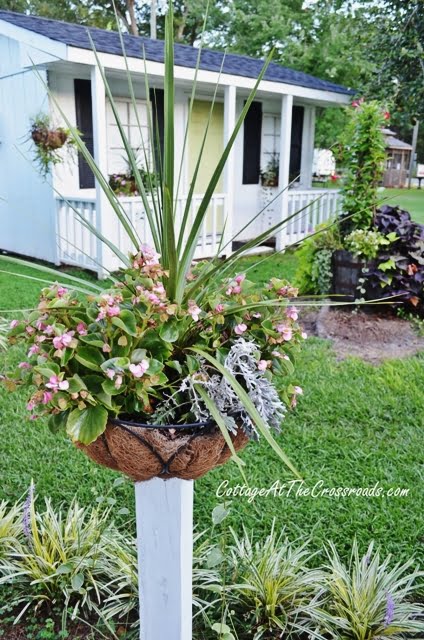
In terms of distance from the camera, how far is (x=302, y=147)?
10.9m

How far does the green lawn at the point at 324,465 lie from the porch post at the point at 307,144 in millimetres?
7639

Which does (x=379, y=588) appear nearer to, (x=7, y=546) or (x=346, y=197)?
(x=7, y=546)

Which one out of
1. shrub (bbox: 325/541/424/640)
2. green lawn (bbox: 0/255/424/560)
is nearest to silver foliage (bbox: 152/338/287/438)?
shrub (bbox: 325/541/424/640)

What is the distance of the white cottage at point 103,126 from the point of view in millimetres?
6855

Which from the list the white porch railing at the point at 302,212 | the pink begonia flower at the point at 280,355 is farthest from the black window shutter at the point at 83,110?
the pink begonia flower at the point at 280,355

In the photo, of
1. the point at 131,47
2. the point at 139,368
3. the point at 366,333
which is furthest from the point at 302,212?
the point at 139,368

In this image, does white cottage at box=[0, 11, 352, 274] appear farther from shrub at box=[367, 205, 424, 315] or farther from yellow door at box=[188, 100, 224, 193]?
shrub at box=[367, 205, 424, 315]

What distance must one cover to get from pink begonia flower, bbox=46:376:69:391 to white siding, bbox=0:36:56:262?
6846 mm

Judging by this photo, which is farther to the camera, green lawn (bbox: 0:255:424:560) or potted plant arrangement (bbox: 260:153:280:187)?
potted plant arrangement (bbox: 260:153:280:187)

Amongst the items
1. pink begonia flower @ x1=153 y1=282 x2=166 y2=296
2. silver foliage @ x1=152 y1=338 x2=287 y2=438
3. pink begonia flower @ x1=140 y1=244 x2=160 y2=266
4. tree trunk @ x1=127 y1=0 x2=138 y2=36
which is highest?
tree trunk @ x1=127 y1=0 x2=138 y2=36

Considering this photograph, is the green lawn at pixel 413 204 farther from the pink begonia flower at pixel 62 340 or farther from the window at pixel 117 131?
the pink begonia flower at pixel 62 340

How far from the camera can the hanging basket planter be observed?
1.24 metres

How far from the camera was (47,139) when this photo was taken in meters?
6.88

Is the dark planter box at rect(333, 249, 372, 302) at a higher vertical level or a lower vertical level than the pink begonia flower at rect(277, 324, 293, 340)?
lower
